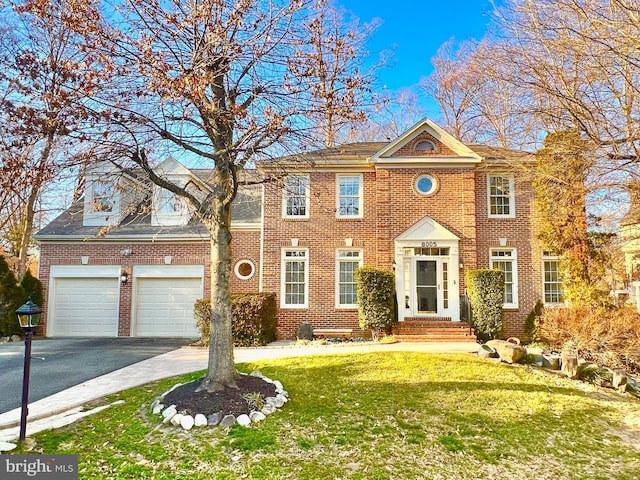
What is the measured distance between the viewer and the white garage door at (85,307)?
520 inches

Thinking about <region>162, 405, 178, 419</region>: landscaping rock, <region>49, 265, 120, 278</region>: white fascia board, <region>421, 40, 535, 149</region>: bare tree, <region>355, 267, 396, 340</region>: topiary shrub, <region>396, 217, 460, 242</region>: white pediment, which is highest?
<region>421, 40, 535, 149</region>: bare tree

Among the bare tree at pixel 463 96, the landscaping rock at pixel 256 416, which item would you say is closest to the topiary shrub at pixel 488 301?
the bare tree at pixel 463 96

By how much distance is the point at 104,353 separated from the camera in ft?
31.9

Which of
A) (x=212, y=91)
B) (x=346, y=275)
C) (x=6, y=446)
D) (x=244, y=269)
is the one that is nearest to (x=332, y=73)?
(x=212, y=91)

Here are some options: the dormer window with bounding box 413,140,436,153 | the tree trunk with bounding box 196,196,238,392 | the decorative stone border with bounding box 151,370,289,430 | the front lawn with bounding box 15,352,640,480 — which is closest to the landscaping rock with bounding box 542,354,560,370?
the front lawn with bounding box 15,352,640,480

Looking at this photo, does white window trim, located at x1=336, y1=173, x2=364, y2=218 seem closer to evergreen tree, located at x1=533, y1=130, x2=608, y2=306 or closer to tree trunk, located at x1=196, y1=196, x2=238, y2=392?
evergreen tree, located at x1=533, y1=130, x2=608, y2=306

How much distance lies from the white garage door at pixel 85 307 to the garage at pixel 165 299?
783 mm

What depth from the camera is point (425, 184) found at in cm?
1258

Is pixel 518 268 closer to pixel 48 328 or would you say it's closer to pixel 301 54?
pixel 301 54

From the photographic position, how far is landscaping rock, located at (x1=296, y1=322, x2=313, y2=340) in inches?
472

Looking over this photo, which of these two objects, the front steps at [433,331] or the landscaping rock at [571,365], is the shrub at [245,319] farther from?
the landscaping rock at [571,365]

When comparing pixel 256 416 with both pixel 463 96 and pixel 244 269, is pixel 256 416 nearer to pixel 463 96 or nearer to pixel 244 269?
pixel 244 269

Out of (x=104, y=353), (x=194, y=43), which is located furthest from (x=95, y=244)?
(x=194, y=43)

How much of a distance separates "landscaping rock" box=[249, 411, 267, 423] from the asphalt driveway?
3370 mm
